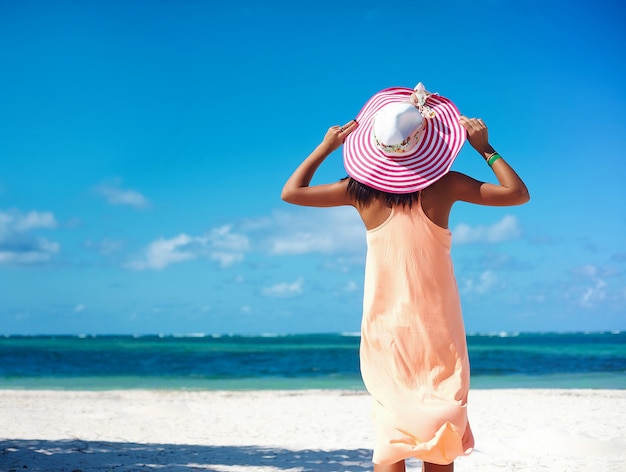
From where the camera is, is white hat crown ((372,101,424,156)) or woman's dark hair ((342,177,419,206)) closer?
white hat crown ((372,101,424,156))

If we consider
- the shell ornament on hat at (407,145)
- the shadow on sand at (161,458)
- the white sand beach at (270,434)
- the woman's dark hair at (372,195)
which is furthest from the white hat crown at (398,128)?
the shadow on sand at (161,458)

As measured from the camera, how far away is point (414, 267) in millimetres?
2990

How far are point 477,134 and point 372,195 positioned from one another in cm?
53

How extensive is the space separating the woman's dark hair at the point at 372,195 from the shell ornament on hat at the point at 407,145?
43mm

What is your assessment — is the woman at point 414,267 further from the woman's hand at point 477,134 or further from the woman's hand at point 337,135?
the woman's hand at point 337,135

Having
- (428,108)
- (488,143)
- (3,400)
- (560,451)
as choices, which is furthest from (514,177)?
(3,400)

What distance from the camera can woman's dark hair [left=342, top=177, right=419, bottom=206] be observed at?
302cm

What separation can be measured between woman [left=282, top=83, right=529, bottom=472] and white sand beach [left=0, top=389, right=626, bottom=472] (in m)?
4.19

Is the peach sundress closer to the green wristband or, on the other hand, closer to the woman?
the woman

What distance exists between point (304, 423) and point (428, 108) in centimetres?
841

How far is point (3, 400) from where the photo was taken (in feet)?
49.1

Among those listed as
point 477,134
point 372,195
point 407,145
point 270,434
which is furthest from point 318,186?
point 270,434

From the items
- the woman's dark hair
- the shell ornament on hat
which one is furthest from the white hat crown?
the woman's dark hair

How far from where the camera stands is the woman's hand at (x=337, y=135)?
320 centimetres
